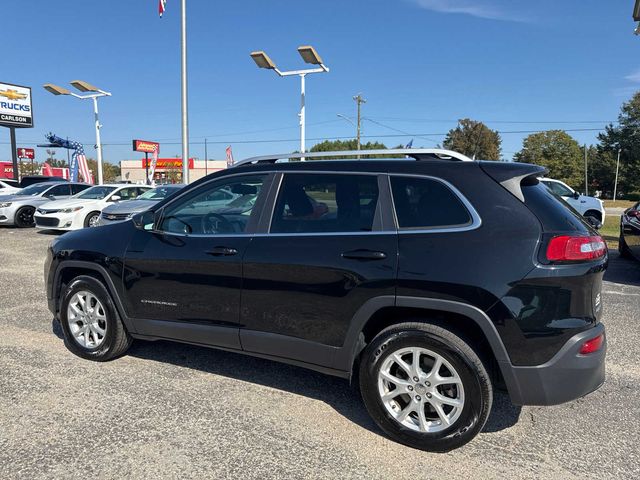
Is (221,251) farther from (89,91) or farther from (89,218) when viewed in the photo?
(89,91)

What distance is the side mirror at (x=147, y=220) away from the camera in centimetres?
373

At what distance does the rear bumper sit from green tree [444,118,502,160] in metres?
72.5

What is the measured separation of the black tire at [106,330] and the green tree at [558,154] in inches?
2737

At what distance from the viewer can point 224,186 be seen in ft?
11.9

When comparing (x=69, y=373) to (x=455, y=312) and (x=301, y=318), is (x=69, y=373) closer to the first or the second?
(x=301, y=318)

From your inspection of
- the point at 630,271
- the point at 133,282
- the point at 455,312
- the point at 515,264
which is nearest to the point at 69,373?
the point at 133,282

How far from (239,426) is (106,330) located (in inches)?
64.4

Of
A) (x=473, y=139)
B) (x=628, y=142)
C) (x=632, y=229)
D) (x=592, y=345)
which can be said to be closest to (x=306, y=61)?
(x=632, y=229)

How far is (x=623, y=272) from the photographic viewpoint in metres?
8.42

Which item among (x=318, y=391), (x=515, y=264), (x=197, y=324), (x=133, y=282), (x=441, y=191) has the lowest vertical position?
(x=318, y=391)

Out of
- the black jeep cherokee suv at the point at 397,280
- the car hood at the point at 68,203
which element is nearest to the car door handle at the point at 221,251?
the black jeep cherokee suv at the point at 397,280

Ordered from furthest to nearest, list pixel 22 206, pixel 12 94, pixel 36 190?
pixel 12 94
pixel 36 190
pixel 22 206

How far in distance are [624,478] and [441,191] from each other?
6.11ft

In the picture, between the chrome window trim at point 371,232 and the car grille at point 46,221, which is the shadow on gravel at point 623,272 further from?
the car grille at point 46,221
